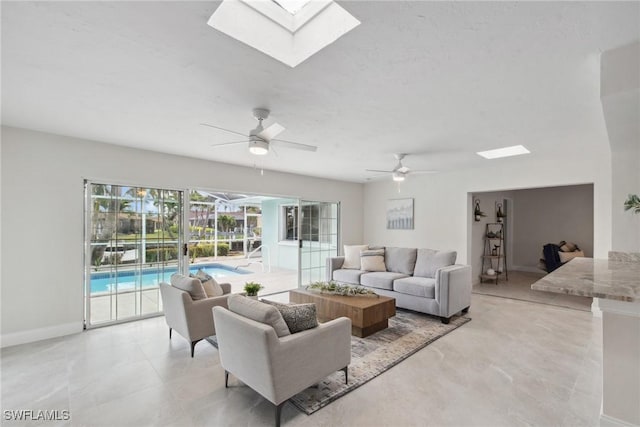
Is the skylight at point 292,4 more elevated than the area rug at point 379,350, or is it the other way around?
the skylight at point 292,4

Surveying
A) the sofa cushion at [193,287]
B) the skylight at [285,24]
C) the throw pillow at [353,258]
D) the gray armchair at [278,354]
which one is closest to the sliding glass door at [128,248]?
the sofa cushion at [193,287]

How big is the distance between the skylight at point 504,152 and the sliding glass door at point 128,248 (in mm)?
4805

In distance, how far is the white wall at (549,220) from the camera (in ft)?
23.3

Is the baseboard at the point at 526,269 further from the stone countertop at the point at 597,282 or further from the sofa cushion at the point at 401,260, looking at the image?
the stone countertop at the point at 597,282

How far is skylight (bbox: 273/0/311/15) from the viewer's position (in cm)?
169

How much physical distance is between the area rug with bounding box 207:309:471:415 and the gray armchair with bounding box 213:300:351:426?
18cm

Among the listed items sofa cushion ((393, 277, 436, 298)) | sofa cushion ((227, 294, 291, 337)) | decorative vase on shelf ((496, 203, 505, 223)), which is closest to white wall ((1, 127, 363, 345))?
sofa cushion ((227, 294, 291, 337))

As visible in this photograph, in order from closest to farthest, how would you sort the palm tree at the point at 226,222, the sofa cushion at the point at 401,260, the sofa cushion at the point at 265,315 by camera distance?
the sofa cushion at the point at 265,315 → the sofa cushion at the point at 401,260 → the palm tree at the point at 226,222

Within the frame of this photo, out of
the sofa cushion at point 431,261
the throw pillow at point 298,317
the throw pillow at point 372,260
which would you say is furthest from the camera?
the throw pillow at point 372,260

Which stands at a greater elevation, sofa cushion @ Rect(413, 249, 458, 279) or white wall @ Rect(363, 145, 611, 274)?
white wall @ Rect(363, 145, 611, 274)

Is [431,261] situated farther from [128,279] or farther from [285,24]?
[128,279]

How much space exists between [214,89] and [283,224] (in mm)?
6817

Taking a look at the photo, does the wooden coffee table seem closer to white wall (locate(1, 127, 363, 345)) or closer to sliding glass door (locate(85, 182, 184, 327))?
sliding glass door (locate(85, 182, 184, 327))

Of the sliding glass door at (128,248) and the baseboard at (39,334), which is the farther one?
the sliding glass door at (128,248)
